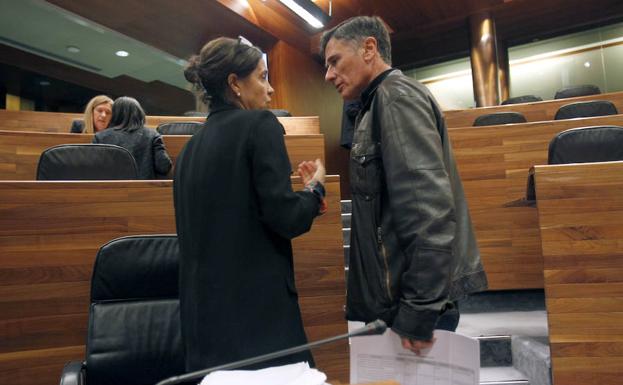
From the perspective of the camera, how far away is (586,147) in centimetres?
166

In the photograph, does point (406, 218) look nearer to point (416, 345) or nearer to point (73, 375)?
point (416, 345)

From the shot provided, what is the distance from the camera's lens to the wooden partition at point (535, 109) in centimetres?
332

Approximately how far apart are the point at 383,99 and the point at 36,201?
86 centimetres

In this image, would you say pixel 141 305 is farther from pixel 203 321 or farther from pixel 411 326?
pixel 411 326

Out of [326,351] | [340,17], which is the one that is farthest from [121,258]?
[340,17]

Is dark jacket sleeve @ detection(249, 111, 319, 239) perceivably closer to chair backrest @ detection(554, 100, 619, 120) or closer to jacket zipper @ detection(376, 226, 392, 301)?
jacket zipper @ detection(376, 226, 392, 301)

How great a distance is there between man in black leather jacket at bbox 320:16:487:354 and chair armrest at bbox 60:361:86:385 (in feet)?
1.46

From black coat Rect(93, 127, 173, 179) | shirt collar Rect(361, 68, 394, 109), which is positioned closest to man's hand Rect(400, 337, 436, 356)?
shirt collar Rect(361, 68, 394, 109)

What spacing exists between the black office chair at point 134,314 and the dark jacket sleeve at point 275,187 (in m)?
0.39

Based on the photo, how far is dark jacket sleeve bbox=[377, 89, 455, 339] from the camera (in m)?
0.62

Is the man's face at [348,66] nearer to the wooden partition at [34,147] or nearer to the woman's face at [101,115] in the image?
the wooden partition at [34,147]

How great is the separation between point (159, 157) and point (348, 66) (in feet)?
4.30

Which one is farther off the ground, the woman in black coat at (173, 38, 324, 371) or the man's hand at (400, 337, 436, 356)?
the woman in black coat at (173, 38, 324, 371)

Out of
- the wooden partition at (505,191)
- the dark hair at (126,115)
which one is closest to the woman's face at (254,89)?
the wooden partition at (505,191)
